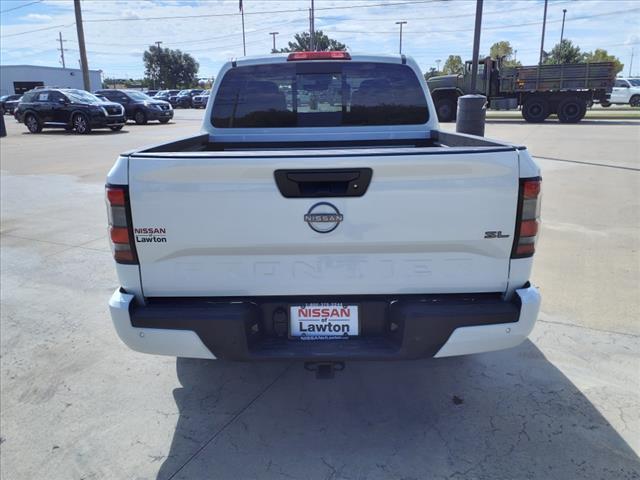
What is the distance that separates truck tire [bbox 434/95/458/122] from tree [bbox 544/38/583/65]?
42351 mm

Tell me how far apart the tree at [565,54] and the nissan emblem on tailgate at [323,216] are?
65340 mm

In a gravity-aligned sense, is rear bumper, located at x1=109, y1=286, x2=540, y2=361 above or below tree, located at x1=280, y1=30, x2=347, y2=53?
below

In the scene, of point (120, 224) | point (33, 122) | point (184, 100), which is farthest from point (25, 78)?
point (120, 224)

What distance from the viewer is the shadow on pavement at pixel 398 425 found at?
2559 mm

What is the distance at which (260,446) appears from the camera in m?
2.75

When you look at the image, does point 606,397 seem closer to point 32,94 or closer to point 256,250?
point 256,250

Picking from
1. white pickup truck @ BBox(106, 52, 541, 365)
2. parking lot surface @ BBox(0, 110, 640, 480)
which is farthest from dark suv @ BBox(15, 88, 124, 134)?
white pickup truck @ BBox(106, 52, 541, 365)

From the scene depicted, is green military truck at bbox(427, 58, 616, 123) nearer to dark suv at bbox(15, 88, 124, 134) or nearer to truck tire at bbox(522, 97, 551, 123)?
truck tire at bbox(522, 97, 551, 123)

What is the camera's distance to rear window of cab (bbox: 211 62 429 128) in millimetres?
4012

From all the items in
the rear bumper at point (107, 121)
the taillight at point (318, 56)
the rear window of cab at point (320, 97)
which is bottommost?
the rear bumper at point (107, 121)

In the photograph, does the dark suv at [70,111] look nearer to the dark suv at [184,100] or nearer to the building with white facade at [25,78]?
the dark suv at [184,100]

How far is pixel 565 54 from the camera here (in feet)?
194

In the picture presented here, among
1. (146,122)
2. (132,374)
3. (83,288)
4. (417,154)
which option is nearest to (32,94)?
(146,122)

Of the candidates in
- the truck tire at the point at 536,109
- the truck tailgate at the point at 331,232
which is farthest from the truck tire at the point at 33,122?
the truck tailgate at the point at 331,232
